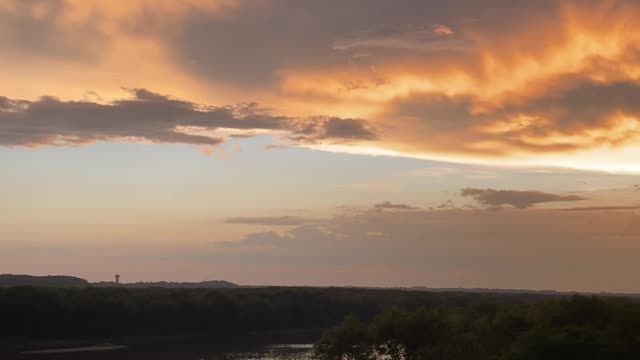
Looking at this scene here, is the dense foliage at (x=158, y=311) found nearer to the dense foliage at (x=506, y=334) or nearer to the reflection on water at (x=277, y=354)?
the reflection on water at (x=277, y=354)

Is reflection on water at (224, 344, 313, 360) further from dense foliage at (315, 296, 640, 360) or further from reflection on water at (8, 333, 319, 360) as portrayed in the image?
dense foliage at (315, 296, 640, 360)

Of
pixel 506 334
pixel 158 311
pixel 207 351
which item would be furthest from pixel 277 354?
pixel 506 334

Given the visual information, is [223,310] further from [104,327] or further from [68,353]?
[68,353]

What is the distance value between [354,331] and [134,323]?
8799cm

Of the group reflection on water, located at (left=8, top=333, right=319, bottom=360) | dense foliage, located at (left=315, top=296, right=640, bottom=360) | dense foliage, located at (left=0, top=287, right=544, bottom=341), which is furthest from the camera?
dense foliage, located at (left=0, top=287, right=544, bottom=341)

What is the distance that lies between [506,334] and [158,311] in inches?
3774

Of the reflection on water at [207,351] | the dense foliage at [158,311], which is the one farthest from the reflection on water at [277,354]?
the dense foliage at [158,311]

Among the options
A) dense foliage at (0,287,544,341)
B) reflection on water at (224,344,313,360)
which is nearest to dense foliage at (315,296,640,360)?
reflection on water at (224,344,313,360)

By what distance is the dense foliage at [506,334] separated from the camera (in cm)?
3666

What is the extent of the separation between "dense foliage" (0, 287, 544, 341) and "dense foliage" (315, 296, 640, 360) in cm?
5131

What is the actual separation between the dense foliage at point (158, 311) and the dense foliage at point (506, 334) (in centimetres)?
A: 5131

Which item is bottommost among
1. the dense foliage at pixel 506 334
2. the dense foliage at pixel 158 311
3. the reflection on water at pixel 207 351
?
the reflection on water at pixel 207 351

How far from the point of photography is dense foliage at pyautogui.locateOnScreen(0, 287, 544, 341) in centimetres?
11606

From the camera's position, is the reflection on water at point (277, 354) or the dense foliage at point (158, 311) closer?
the reflection on water at point (277, 354)
